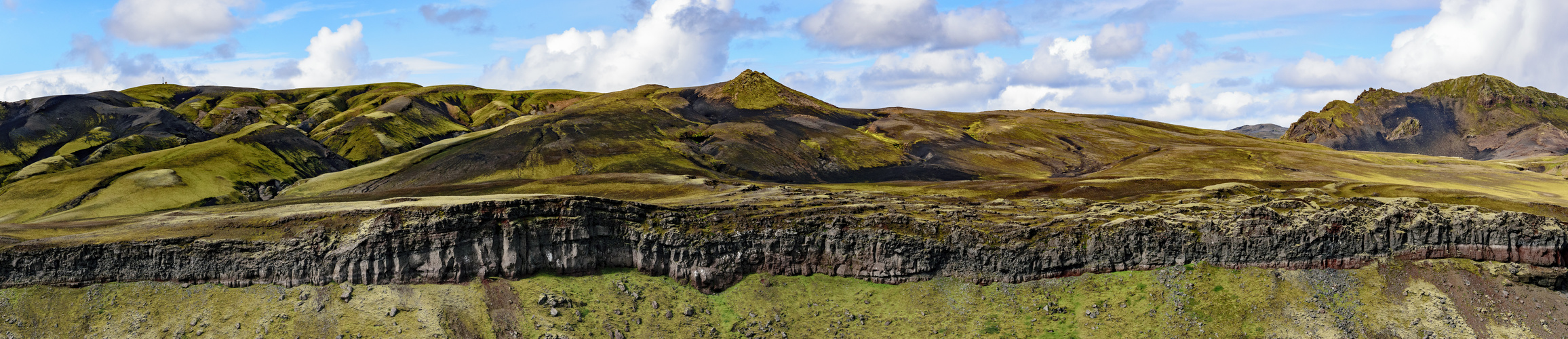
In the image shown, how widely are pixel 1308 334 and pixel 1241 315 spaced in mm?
5975

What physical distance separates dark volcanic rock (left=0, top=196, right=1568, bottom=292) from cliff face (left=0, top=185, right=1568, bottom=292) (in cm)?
15

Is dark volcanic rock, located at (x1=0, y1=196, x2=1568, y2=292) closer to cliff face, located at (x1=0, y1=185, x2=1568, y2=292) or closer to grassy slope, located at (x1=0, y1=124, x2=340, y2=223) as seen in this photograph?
cliff face, located at (x1=0, y1=185, x2=1568, y2=292)

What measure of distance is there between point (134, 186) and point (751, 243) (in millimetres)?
129160

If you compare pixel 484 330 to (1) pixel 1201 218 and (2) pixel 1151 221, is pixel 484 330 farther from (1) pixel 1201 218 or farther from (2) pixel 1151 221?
(1) pixel 1201 218

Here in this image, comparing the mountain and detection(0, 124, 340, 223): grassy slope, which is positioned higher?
detection(0, 124, 340, 223): grassy slope

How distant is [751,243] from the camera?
10244 centimetres

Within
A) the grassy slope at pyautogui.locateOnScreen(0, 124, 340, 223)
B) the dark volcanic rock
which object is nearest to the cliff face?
the dark volcanic rock

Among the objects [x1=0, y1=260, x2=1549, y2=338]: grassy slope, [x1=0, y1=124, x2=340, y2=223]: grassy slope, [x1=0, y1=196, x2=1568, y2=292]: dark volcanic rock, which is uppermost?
[x1=0, y1=124, x2=340, y2=223]: grassy slope

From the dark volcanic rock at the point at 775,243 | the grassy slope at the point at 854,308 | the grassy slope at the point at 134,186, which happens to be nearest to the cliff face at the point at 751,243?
the dark volcanic rock at the point at 775,243

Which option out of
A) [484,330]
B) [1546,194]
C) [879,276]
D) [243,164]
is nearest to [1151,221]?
[879,276]

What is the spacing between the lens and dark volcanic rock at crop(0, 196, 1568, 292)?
88.6m

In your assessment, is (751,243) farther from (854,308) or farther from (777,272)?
(854,308)

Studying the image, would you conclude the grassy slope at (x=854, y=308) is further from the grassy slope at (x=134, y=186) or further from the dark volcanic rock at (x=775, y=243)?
the grassy slope at (x=134, y=186)

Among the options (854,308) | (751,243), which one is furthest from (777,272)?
(854,308)
